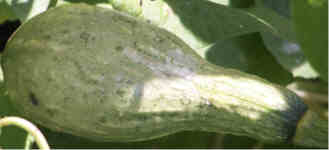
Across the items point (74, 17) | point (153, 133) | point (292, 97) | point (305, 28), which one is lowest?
point (153, 133)

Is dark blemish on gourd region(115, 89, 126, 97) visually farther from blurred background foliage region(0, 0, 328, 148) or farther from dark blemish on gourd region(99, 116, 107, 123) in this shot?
blurred background foliage region(0, 0, 328, 148)

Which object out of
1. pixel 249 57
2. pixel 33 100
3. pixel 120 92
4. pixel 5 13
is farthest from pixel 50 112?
pixel 249 57

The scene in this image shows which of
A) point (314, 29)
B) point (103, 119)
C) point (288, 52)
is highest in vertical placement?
point (314, 29)

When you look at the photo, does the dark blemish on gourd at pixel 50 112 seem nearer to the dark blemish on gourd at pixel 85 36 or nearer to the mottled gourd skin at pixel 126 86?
the mottled gourd skin at pixel 126 86

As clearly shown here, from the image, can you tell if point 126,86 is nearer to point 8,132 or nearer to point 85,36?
point 85,36

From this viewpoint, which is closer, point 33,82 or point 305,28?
point 305,28

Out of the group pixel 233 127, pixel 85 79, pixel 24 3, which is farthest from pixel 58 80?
pixel 233 127

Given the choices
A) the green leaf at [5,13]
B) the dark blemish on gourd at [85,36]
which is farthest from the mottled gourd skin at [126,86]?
the green leaf at [5,13]

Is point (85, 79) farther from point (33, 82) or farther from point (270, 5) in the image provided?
point (270, 5)

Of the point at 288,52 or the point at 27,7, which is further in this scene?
the point at 288,52

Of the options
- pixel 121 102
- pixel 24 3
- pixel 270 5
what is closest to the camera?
pixel 121 102
